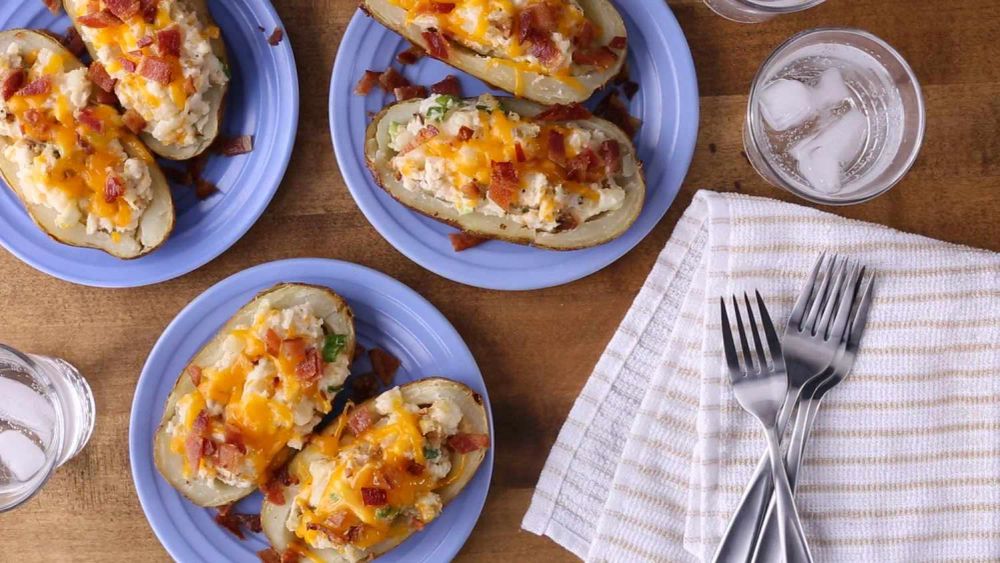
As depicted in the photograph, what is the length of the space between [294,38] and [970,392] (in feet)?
6.68

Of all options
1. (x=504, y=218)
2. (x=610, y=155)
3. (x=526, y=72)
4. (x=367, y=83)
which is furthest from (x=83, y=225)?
(x=610, y=155)

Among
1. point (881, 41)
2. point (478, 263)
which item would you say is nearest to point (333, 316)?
point (478, 263)

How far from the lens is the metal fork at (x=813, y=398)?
79.4 inches

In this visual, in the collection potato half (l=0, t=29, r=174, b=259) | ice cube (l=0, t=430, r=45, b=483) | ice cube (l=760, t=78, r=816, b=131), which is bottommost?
ice cube (l=0, t=430, r=45, b=483)

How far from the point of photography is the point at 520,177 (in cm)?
201

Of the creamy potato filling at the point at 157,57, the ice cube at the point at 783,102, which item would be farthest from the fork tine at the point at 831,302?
the creamy potato filling at the point at 157,57

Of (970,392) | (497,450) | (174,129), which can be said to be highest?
(174,129)

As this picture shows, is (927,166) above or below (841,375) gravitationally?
above

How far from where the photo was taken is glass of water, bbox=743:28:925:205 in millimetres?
2115

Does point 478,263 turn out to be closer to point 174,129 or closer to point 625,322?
point 625,322

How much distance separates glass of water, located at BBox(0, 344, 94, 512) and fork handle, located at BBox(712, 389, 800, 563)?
69.0 inches

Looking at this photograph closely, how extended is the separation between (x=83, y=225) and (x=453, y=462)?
117 centimetres

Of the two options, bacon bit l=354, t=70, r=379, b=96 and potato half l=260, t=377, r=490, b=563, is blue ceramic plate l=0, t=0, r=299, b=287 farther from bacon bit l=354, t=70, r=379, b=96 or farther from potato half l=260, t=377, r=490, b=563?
potato half l=260, t=377, r=490, b=563

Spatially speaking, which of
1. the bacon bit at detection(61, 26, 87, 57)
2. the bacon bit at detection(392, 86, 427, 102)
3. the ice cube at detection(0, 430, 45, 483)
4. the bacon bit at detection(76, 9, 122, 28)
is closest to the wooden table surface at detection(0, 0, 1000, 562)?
the ice cube at detection(0, 430, 45, 483)
